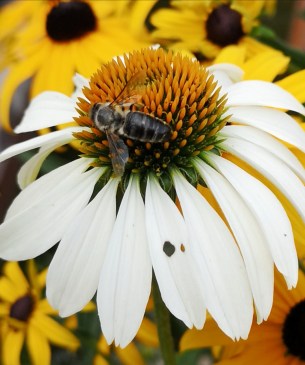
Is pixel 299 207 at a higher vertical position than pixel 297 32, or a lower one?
higher

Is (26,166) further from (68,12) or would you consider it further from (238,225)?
(68,12)

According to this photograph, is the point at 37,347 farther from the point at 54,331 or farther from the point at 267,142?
the point at 267,142

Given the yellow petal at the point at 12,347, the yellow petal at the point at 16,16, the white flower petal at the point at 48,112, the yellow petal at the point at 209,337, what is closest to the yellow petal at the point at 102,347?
the yellow petal at the point at 12,347

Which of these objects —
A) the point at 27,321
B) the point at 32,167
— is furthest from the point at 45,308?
the point at 32,167

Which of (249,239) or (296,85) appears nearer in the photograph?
(249,239)

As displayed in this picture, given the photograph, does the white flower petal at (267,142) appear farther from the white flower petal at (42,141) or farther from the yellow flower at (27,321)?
the yellow flower at (27,321)

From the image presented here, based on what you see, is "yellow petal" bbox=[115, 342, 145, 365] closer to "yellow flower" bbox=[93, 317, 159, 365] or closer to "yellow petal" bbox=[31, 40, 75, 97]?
"yellow flower" bbox=[93, 317, 159, 365]

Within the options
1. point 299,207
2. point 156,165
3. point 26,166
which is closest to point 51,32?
point 26,166
